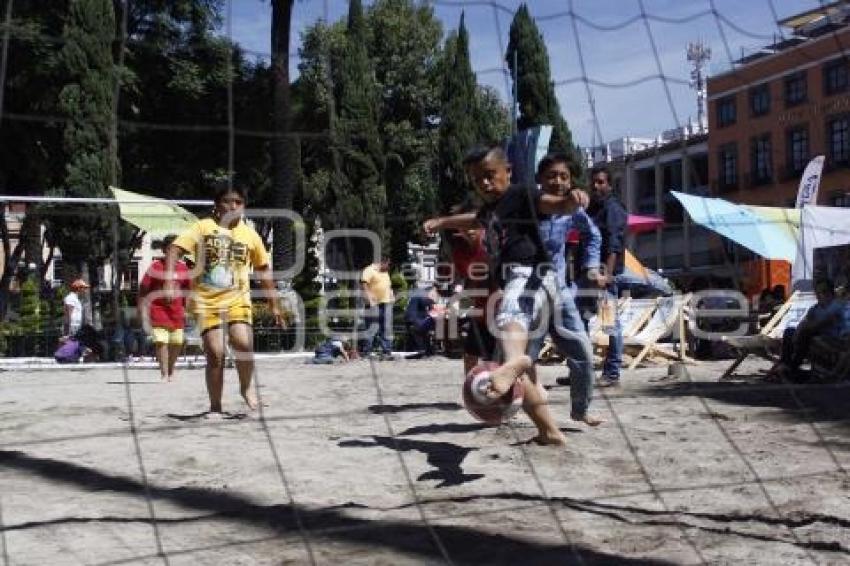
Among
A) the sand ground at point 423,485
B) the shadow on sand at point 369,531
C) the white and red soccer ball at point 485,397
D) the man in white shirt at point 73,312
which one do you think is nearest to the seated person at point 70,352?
the man in white shirt at point 73,312

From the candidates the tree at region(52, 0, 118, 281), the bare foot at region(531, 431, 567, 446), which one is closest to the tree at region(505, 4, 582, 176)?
the bare foot at region(531, 431, 567, 446)

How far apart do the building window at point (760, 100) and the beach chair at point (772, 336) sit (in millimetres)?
1745

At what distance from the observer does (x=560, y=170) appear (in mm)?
4410

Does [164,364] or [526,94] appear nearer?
[526,94]

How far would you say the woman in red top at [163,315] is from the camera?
8703 mm

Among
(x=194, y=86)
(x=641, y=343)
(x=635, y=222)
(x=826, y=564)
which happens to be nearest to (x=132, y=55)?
(x=194, y=86)

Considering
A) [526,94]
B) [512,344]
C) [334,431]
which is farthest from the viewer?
[526,94]

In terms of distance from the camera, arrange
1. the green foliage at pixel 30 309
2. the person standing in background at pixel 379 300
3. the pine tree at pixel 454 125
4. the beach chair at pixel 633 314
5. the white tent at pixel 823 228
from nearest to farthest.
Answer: the pine tree at pixel 454 125
the white tent at pixel 823 228
the beach chair at pixel 633 314
the person standing in background at pixel 379 300
the green foliage at pixel 30 309

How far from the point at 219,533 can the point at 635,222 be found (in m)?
5.68

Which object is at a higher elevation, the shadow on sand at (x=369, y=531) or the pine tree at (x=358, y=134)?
the pine tree at (x=358, y=134)

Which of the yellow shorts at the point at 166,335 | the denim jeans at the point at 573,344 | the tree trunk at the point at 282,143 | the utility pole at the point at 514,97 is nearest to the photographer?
the denim jeans at the point at 573,344

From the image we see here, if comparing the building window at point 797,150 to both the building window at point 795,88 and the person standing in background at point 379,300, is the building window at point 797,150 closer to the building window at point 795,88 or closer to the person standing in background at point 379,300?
the building window at point 795,88

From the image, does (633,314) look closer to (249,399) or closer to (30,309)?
(249,399)

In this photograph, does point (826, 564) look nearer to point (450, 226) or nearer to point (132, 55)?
point (450, 226)
